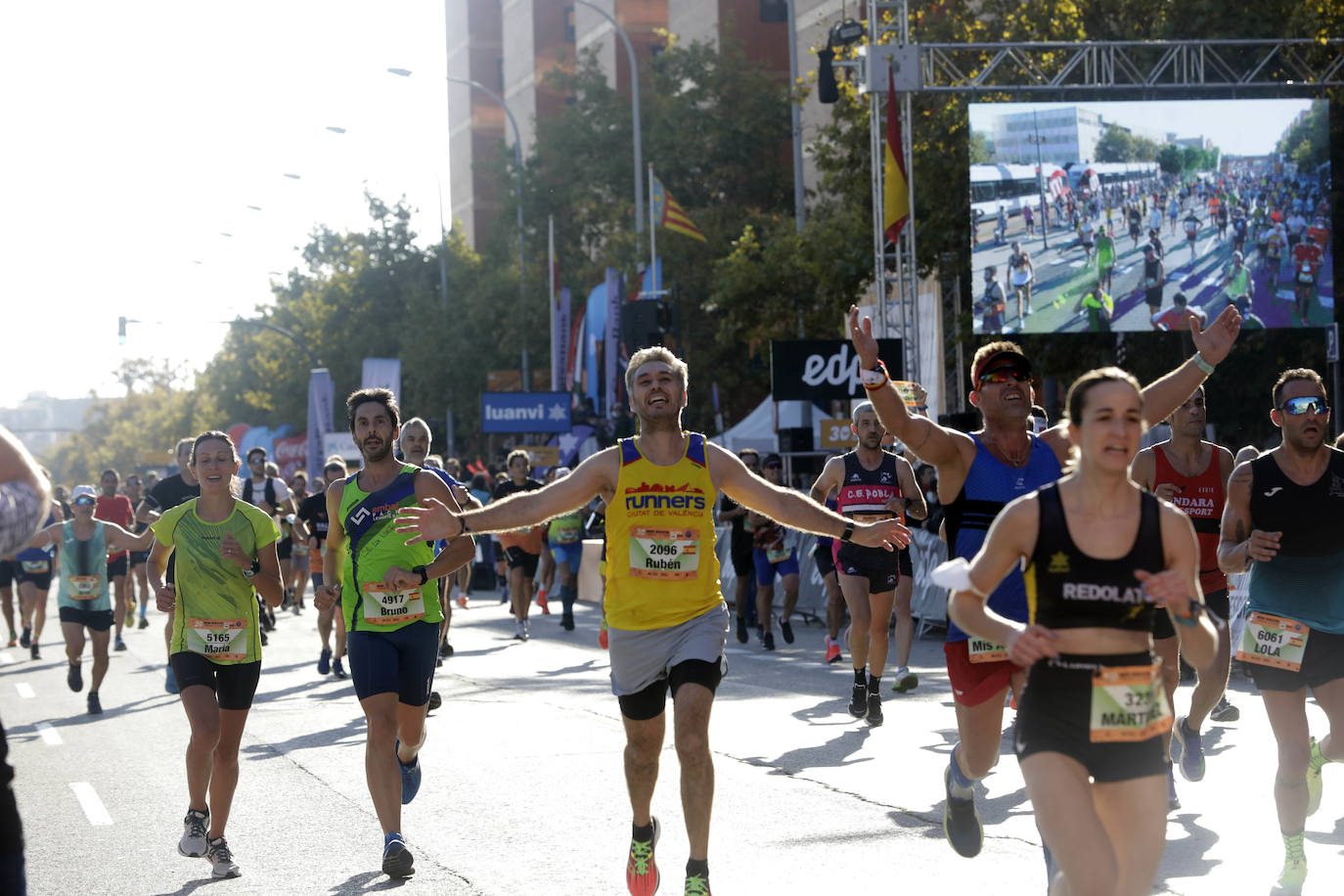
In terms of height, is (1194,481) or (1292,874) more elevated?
(1194,481)

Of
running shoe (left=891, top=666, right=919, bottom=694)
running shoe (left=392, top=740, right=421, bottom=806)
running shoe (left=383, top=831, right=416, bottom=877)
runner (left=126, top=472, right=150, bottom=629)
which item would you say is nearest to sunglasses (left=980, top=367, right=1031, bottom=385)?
running shoe (left=383, top=831, right=416, bottom=877)

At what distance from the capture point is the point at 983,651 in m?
6.20

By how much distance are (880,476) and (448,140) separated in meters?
81.7

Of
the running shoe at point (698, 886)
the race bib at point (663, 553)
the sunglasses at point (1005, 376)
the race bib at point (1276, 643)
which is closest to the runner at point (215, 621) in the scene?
the race bib at point (663, 553)

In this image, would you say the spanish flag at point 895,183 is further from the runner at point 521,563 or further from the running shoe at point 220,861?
the running shoe at point 220,861

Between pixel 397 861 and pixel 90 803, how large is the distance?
3.25m

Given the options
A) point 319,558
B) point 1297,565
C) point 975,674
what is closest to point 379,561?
point 975,674

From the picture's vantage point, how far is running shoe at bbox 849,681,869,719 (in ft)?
37.7

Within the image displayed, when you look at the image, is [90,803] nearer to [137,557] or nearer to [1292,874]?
[1292,874]

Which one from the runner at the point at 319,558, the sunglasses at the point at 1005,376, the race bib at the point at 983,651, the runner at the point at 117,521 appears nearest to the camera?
the race bib at the point at 983,651

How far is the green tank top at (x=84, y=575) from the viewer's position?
48.4 ft

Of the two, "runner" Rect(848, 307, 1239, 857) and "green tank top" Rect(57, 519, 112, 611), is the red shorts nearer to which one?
"runner" Rect(848, 307, 1239, 857)

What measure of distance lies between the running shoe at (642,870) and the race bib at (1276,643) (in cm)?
236

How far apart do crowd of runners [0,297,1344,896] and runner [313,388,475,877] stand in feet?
0.04
